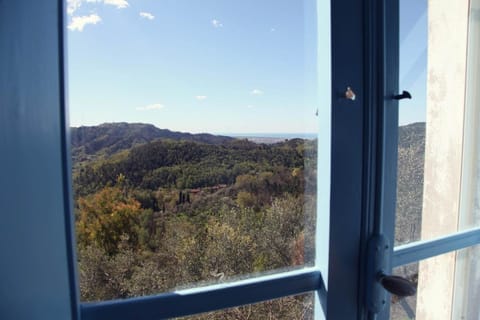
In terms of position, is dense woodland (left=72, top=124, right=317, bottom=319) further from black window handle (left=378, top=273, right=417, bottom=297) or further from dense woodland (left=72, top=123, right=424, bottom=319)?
black window handle (left=378, top=273, right=417, bottom=297)

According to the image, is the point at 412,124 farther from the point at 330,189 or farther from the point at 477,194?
the point at 477,194

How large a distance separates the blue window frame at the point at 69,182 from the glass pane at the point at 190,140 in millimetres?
50

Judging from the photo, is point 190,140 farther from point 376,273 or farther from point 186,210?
point 376,273

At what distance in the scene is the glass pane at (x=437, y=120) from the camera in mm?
727

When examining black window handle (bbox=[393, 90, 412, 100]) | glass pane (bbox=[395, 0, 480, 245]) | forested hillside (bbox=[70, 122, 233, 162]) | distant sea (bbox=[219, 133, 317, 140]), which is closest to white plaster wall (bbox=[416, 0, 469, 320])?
glass pane (bbox=[395, 0, 480, 245])

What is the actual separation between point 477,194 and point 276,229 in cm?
81

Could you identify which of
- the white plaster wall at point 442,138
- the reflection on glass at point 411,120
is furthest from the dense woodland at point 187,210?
the white plaster wall at point 442,138

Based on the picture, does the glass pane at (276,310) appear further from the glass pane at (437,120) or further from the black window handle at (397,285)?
the glass pane at (437,120)

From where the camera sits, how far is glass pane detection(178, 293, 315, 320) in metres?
0.62

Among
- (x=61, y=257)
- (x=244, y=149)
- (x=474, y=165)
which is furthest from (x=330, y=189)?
(x=474, y=165)

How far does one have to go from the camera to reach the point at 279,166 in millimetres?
654

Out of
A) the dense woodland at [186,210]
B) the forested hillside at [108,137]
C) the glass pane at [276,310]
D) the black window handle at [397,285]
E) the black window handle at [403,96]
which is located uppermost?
the black window handle at [403,96]

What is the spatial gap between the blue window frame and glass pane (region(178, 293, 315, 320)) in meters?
0.05

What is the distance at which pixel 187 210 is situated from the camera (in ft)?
1.91
